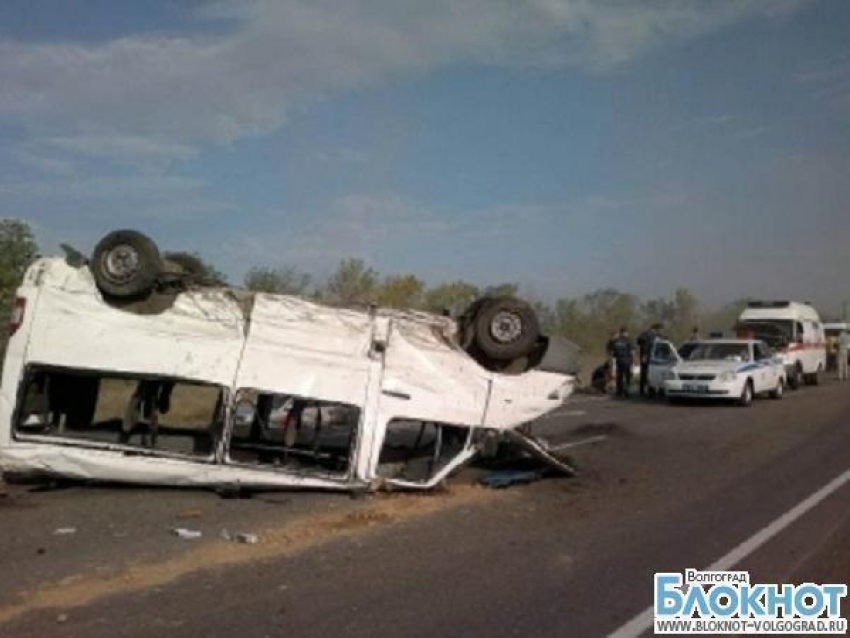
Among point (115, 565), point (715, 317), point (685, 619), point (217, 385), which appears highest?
point (715, 317)

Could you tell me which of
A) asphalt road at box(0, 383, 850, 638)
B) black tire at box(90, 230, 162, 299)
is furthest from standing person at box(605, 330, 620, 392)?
black tire at box(90, 230, 162, 299)

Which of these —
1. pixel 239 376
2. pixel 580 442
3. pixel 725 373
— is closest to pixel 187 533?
pixel 239 376

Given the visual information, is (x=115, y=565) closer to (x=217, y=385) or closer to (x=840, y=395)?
(x=217, y=385)

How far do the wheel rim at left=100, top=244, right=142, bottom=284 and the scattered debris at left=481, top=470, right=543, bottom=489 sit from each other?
394cm

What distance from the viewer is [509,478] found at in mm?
9625

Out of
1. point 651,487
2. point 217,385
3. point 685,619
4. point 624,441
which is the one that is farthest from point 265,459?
point 624,441

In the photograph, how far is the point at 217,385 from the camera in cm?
814

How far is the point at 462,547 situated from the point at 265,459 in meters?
2.73

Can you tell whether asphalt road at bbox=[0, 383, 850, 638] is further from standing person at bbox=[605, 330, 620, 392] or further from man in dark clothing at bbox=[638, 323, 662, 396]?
standing person at bbox=[605, 330, 620, 392]

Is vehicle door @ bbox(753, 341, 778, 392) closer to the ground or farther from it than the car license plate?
farther from it

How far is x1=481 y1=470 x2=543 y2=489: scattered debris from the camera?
373 inches

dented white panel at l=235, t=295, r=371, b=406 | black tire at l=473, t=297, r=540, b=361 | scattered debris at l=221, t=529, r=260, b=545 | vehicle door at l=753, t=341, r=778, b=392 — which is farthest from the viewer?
vehicle door at l=753, t=341, r=778, b=392

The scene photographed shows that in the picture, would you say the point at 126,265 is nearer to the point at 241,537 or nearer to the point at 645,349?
the point at 241,537

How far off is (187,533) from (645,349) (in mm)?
17531
